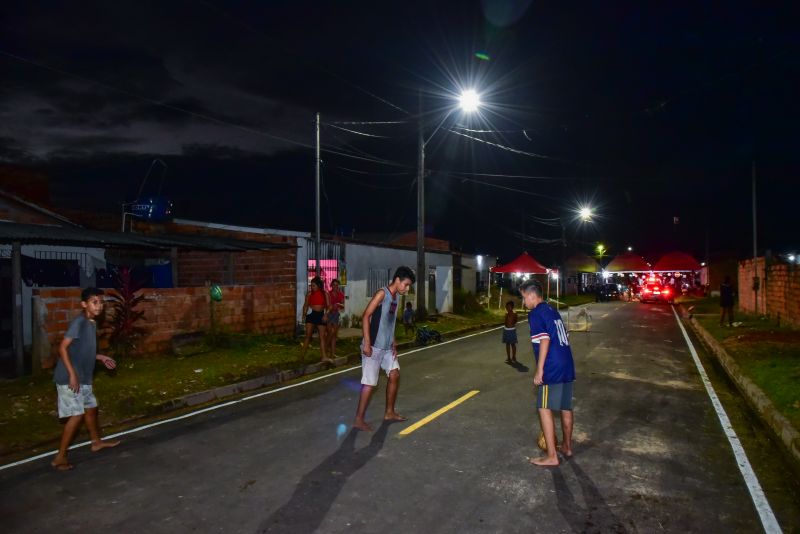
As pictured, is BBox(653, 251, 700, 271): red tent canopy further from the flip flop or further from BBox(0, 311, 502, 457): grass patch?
the flip flop

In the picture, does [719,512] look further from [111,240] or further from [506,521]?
[111,240]

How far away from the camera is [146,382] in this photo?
9438 millimetres

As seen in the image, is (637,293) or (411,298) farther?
(637,293)

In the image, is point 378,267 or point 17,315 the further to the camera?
point 378,267

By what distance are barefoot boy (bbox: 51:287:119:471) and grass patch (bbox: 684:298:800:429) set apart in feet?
26.6

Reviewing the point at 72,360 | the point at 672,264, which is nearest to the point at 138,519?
the point at 72,360

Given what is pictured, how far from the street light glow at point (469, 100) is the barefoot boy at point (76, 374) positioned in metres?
13.6

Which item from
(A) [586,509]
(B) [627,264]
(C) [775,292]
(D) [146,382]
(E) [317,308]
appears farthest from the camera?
(B) [627,264]

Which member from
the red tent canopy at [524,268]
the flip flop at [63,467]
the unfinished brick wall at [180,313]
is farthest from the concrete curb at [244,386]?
the red tent canopy at [524,268]

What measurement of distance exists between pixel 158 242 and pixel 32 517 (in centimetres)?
926

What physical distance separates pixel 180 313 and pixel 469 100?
10.7 m

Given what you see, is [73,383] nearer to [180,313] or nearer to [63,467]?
[63,467]

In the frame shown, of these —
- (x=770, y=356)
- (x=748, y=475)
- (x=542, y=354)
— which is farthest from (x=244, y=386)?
(x=770, y=356)

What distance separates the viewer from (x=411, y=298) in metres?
23.8
